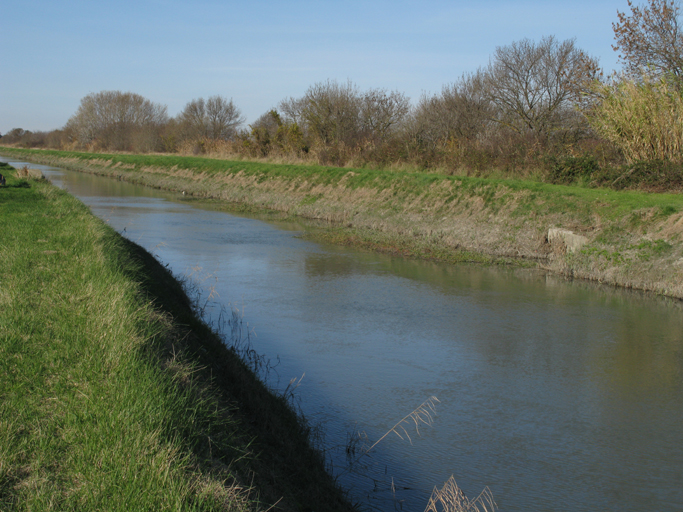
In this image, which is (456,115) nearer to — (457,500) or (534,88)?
(534,88)

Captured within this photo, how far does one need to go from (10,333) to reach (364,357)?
404 centimetres

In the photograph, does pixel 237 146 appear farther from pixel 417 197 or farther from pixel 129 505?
pixel 129 505

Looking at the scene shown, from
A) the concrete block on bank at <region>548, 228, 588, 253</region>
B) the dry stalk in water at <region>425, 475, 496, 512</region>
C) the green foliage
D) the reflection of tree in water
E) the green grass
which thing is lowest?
the dry stalk in water at <region>425, 475, 496, 512</region>

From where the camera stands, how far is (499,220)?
1551 cm

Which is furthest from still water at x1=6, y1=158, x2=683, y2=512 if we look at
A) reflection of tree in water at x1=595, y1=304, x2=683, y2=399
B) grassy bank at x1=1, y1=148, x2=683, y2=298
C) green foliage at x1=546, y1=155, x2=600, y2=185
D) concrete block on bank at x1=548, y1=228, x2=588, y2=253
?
green foliage at x1=546, y1=155, x2=600, y2=185

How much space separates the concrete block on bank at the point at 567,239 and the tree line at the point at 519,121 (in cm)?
376

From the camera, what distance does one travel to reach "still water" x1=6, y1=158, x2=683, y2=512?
189 inches

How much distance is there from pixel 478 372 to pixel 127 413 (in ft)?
15.0

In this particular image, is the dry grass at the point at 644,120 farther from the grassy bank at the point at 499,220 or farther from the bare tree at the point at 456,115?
the bare tree at the point at 456,115

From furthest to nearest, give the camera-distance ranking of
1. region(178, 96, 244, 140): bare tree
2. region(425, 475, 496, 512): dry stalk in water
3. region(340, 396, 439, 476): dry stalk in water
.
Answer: region(178, 96, 244, 140): bare tree
region(340, 396, 439, 476): dry stalk in water
region(425, 475, 496, 512): dry stalk in water

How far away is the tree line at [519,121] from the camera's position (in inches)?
633

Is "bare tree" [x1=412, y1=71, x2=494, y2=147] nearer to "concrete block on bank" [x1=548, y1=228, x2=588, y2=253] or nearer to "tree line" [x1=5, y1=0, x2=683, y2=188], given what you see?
"tree line" [x1=5, y1=0, x2=683, y2=188]

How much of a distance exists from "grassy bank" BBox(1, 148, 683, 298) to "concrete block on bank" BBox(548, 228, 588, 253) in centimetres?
2

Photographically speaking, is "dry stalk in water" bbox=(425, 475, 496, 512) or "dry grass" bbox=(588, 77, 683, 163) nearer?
"dry stalk in water" bbox=(425, 475, 496, 512)
